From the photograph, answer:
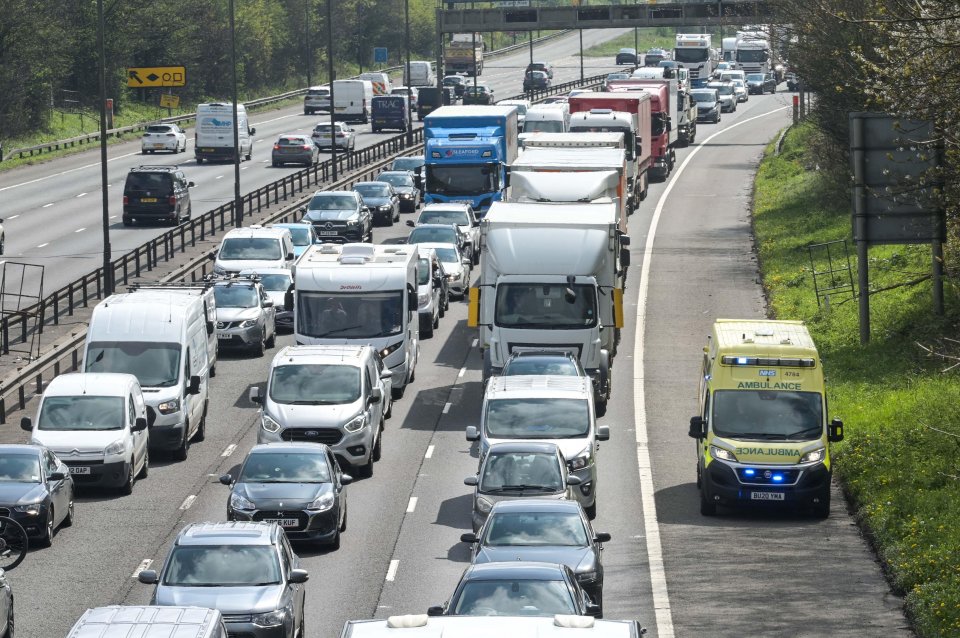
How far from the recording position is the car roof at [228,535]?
62.3 feet

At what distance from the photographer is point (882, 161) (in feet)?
114

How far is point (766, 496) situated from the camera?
992 inches

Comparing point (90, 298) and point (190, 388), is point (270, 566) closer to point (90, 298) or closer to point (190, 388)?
point (190, 388)

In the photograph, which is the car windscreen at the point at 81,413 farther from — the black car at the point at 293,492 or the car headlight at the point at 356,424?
the black car at the point at 293,492

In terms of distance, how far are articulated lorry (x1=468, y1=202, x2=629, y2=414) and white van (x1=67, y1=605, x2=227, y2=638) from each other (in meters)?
18.4

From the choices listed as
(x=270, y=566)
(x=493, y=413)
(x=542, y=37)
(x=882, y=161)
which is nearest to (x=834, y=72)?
(x=882, y=161)

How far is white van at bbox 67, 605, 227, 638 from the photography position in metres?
13.9

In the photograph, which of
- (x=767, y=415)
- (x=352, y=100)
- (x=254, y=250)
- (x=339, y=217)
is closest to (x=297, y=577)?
(x=767, y=415)

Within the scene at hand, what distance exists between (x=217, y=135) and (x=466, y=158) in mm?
27890

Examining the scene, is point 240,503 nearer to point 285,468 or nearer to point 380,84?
point 285,468

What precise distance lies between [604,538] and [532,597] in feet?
14.9

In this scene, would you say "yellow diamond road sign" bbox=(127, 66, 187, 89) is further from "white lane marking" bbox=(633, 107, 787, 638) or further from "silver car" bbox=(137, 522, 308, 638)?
"silver car" bbox=(137, 522, 308, 638)

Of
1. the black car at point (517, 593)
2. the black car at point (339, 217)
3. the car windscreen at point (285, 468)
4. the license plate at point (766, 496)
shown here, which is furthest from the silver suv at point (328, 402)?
the black car at point (339, 217)

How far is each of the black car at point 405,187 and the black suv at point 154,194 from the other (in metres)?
9.22
